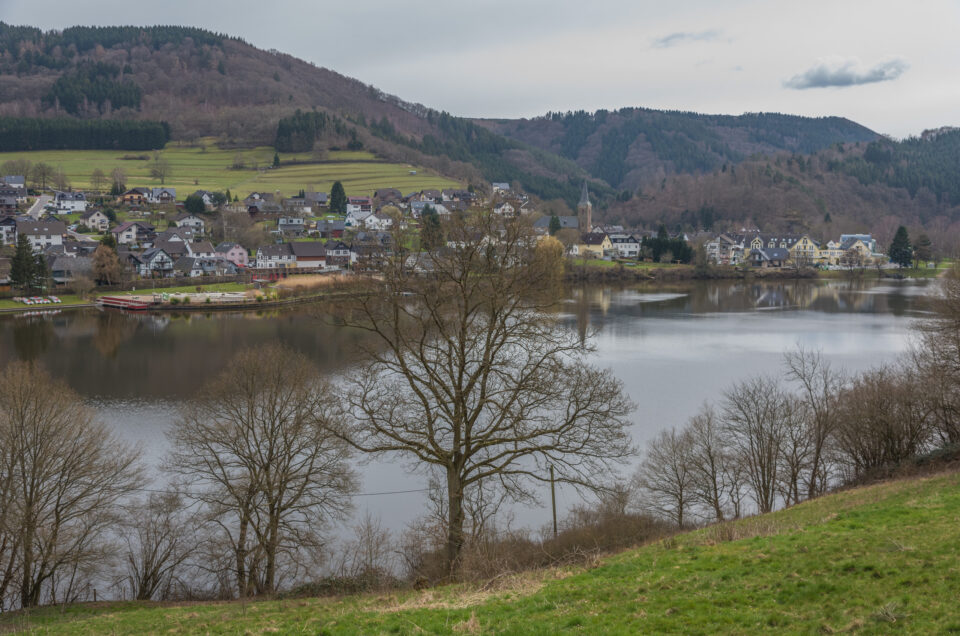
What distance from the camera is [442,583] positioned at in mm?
8961

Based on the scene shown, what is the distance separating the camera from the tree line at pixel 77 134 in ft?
320

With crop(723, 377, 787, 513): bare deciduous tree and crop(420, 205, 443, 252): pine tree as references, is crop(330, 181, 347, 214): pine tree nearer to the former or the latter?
crop(723, 377, 787, 513): bare deciduous tree

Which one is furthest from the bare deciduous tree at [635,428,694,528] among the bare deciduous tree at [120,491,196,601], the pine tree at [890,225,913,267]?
the pine tree at [890,225,913,267]

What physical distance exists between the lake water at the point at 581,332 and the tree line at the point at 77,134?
7041 cm

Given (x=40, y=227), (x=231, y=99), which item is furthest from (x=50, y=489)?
(x=231, y=99)

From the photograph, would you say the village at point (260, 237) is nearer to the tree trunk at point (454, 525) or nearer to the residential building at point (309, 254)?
the residential building at point (309, 254)

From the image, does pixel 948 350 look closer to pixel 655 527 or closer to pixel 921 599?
pixel 655 527

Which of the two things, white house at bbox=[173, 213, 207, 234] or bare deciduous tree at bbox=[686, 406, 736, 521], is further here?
white house at bbox=[173, 213, 207, 234]

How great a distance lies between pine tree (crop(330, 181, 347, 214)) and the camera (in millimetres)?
81250

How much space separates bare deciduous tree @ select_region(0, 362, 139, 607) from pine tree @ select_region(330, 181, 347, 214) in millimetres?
69862

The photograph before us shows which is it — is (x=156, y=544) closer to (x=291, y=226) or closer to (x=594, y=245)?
Result: (x=291, y=226)

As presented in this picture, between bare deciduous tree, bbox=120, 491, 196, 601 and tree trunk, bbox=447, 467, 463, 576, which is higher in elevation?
tree trunk, bbox=447, 467, 463, 576

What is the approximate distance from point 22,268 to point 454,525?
163 ft

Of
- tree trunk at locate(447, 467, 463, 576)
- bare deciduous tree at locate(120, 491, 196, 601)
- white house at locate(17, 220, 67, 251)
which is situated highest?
white house at locate(17, 220, 67, 251)
